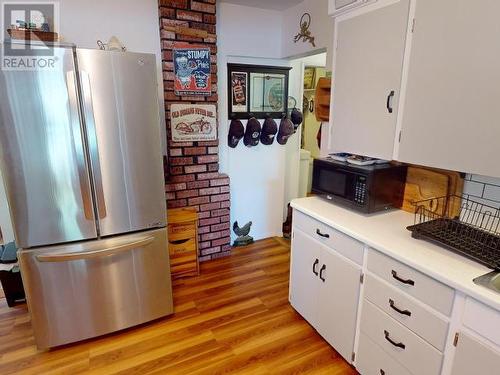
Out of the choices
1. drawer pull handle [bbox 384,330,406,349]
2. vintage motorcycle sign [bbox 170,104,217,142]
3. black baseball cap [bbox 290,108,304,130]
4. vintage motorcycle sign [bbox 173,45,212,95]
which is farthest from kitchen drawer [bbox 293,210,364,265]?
black baseball cap [bbox 290,108,304,130]

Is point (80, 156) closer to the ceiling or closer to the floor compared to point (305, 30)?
closer to the floor

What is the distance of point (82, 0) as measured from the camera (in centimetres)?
233

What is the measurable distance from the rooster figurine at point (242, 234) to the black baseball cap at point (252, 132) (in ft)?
3.03

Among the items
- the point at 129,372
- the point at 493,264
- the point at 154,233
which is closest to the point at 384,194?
the point at 493,264

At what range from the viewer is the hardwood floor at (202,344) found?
6.06 ft

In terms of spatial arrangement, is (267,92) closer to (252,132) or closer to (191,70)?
(252,132)

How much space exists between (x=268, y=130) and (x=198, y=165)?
887mm

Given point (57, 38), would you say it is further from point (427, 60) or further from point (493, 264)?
point (493, 264)

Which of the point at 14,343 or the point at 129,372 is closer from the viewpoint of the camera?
the point at 129,372

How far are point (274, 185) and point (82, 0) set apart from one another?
2466 millimetres

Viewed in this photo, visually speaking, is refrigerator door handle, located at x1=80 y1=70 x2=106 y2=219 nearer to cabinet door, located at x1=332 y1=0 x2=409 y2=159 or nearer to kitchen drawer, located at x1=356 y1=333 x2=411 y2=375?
cabinet door, located at x1=332 y1=0 x2=409 y2=159

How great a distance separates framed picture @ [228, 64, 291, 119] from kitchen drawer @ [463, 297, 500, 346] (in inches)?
98.7

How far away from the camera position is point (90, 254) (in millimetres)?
1837

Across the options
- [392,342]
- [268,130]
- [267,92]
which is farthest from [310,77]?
[392,342]
